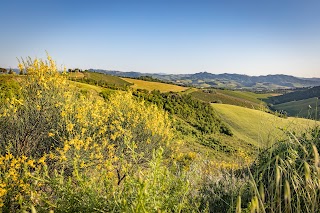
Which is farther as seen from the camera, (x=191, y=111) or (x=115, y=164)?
(x=191, y=111)

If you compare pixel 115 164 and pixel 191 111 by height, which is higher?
pixel 115 164

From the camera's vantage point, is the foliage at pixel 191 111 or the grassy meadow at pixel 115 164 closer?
the grassy meadow at pixel 115 164

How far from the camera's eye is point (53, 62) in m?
7.52

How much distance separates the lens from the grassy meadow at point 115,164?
2.77 meters

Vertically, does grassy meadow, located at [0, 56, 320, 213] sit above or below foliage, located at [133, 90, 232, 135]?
above

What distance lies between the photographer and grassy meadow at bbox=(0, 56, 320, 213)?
109 inches

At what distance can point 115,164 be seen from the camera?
Result: 312 inches

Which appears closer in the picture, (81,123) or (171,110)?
(81,123)

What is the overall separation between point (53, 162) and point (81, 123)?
1206 mm

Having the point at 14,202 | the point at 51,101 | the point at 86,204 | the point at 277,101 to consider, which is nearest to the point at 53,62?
the point at 51,101

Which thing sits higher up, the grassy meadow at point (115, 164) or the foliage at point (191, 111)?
the grassy meadow at point (115, 164)

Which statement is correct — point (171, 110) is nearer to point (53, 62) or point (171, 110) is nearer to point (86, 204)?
point (53, 62)

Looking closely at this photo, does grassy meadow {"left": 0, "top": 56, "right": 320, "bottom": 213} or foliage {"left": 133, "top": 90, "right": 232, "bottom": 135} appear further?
foliage {"left": 133, "top": 90, "right": 232, "bottom": 135}

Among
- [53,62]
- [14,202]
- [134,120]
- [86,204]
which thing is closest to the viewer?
[86,204]
